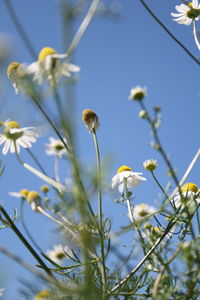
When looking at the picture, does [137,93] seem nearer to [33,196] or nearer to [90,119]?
[90,119]

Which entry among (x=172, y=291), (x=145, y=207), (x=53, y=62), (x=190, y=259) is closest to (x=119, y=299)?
(x=172, y=291)

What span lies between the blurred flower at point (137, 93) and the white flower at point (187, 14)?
3.52 feet

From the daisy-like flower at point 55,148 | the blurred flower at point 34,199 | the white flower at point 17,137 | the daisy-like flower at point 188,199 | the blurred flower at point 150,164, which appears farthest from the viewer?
the daisy-like flower at point 55,148

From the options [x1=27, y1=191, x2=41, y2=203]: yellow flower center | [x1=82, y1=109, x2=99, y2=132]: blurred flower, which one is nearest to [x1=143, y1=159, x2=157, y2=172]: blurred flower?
[x1=82, y1=109, x2=99, y2=132]: blurred flower

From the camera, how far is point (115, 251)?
1174 mm

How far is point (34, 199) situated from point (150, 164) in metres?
0.54

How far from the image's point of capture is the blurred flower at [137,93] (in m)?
1.15

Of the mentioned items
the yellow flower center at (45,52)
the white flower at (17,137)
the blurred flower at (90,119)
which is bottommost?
the yellow flower center at (45,52)

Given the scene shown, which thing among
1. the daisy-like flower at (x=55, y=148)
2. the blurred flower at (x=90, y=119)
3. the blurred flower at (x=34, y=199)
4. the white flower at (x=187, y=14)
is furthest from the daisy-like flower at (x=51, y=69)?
the daisy-like flower at (x=55, y=148)

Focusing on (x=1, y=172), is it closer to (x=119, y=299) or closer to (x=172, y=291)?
(x=119, y=299)

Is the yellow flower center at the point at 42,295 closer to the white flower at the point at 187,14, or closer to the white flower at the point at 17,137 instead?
the white flower at the point at 17,137

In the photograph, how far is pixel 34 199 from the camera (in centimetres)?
181

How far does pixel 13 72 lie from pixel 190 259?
0.96m

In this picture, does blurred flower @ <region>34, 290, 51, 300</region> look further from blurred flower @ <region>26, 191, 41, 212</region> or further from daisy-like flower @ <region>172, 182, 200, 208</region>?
blurred flower @ <region>26, 191, 41, 212</region>
